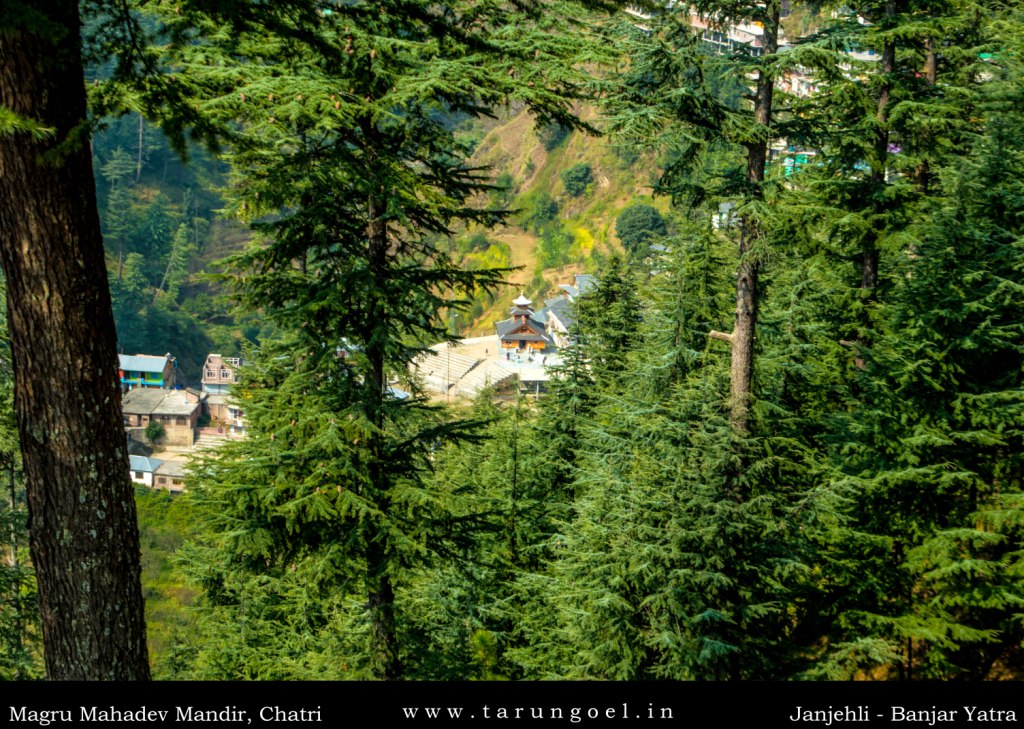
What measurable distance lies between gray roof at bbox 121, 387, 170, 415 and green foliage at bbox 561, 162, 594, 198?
57.9 m

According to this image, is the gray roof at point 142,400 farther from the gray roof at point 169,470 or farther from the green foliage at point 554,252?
the green foliage at point 554,252

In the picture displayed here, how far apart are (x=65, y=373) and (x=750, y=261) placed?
8.26 meters

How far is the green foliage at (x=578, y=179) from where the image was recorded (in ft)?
327

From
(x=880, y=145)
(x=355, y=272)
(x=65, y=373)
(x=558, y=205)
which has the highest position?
(x=558, y=205)

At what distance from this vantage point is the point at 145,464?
58.0m

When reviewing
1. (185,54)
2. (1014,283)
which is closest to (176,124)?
(185,54)

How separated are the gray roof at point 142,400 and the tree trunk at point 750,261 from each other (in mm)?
68469

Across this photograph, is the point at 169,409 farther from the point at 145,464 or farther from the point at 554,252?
the point at 554,252

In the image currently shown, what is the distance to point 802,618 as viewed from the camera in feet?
35.4

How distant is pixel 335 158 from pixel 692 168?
5.31 metres

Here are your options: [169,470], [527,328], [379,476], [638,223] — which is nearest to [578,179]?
[638,223]

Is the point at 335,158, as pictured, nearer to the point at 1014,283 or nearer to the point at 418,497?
the point at 418,497

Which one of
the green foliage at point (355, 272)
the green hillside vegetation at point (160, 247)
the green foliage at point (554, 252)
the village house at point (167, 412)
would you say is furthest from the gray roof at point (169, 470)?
the green foliage at point (355, 272)

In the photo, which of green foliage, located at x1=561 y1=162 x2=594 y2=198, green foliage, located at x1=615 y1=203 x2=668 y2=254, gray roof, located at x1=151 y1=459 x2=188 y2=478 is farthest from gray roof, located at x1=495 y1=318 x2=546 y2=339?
green foliage, located at x1=561 y1=162 x2=594 y2=198
